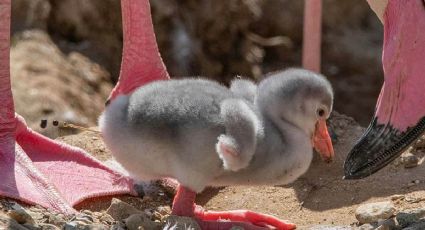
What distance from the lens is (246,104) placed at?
3652 millimetres

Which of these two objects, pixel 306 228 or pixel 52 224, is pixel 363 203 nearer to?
pixel 306 228

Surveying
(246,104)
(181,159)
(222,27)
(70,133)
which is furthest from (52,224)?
(222,27)

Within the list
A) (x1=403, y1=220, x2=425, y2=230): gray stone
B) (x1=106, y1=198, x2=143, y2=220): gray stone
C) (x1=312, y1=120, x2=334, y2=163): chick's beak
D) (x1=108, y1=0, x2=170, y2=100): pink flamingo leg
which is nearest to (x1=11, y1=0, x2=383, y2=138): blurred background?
(x1=108, y1=0, x2=170, y2=100): pink flamingo leg

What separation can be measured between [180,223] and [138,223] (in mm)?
136

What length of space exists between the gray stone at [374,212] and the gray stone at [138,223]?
69 cm

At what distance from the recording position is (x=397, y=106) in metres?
3.84

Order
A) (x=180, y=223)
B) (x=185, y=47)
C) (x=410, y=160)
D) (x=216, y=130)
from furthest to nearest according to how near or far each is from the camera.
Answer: (x=185, y=47), (x=410, y=160), (x=180, y=223), (x=216, y=130)

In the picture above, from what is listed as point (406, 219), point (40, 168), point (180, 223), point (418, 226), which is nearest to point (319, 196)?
point (406, 219)

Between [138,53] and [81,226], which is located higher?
[138,53]

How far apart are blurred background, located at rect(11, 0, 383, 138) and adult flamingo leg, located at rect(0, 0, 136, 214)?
0.87 m

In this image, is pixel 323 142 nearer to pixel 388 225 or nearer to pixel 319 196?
pixel 388 225

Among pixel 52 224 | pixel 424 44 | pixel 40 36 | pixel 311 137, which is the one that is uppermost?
pixel 40 36

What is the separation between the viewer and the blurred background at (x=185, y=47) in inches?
233

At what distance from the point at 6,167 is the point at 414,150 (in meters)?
1.57
